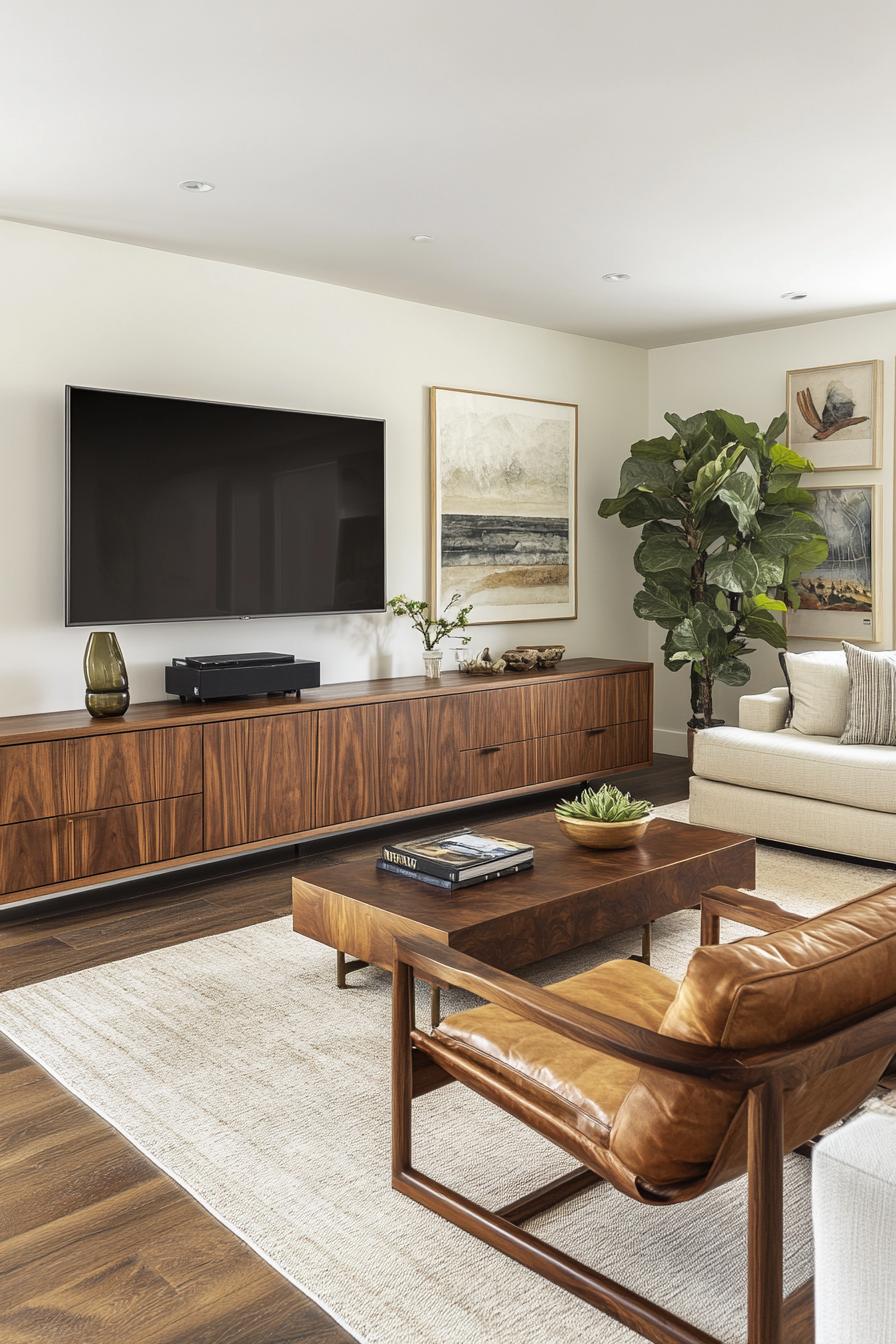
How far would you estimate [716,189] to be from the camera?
3785mm

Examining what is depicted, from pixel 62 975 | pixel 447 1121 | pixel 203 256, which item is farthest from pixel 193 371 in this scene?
pixel 447 1121

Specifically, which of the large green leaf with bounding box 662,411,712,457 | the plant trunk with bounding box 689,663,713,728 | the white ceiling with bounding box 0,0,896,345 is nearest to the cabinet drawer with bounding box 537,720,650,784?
the plant trunk with bounding box 689,663,713,728

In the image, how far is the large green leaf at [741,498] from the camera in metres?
5.56

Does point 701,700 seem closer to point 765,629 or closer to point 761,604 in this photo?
point 765,629

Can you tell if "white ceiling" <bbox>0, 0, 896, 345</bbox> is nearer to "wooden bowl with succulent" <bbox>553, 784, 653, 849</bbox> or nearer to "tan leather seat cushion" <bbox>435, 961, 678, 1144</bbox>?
"wooden bowl with succulent" <bbox>553, 784, 653, 849</bbox>

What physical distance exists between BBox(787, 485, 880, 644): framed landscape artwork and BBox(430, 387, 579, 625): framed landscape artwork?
1360mm

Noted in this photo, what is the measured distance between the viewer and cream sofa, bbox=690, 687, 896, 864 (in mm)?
4355

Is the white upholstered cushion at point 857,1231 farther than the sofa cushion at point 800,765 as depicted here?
No

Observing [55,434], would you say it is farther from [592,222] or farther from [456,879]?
[456,879]

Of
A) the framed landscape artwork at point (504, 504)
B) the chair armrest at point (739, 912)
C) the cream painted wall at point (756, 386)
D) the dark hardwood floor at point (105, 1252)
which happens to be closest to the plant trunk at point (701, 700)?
the cream painted wall at point (756, 386)

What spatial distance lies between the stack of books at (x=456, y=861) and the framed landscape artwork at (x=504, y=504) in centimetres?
268

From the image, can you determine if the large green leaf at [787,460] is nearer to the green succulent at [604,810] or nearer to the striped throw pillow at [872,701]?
the striped throw pillow at [872,701]

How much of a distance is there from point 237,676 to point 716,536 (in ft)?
9.41

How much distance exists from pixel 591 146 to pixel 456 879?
2.25 metres
